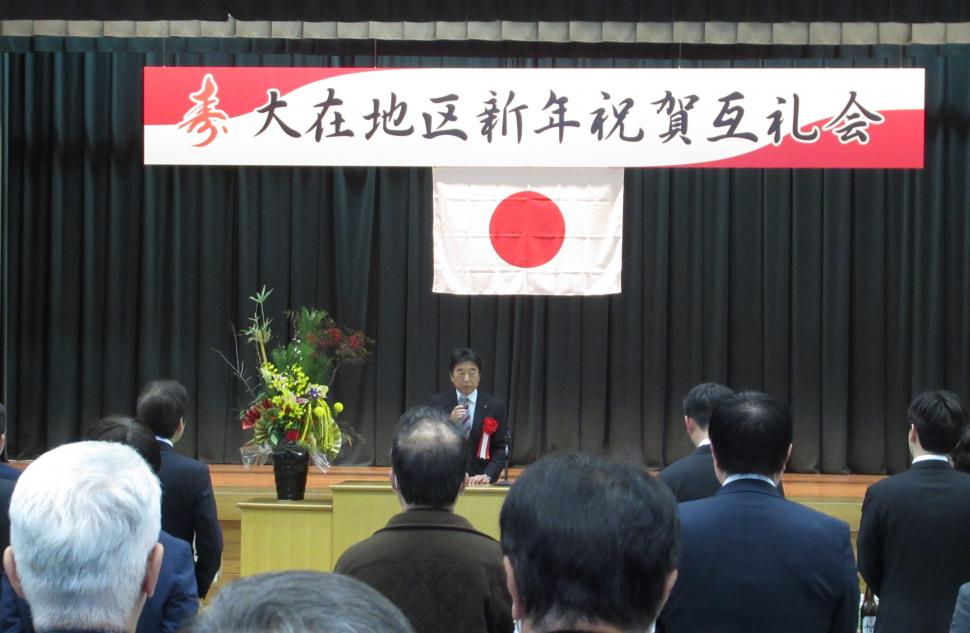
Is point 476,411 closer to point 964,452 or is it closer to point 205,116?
point 205,116

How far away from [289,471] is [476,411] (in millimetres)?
1057

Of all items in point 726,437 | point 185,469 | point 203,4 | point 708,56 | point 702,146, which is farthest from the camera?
point 708,56

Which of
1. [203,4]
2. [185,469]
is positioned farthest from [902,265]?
[185,469]

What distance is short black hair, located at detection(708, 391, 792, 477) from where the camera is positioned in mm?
2188

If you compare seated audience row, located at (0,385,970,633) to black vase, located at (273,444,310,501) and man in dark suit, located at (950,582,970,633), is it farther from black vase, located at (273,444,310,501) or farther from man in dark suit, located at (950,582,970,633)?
black vase, located at (273,444,310,501)

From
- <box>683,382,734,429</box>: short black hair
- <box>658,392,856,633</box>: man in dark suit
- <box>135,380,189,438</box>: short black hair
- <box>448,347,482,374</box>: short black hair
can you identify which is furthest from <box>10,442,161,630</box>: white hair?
<box>448,347,482,374</box>: short black hair

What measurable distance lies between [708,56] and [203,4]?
10.8ft

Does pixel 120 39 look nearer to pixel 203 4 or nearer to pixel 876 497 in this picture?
pixel 203 4

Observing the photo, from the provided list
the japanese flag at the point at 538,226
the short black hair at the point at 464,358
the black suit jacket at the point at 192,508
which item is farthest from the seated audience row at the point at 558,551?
the japanese flag at the point at 538,226

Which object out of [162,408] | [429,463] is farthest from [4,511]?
[429,463]

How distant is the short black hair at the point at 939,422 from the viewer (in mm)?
2947

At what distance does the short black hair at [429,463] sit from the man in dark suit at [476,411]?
3009 millimetres

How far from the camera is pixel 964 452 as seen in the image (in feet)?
10.0

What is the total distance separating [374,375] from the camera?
830cm
